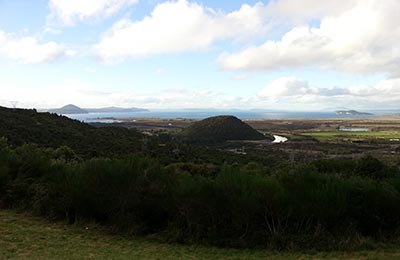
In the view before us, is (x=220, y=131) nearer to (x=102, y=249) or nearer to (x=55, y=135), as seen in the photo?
(x=55, y=135)

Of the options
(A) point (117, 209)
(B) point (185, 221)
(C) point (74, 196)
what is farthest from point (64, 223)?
(B) point (185, 221)

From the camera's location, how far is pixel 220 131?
8662cm

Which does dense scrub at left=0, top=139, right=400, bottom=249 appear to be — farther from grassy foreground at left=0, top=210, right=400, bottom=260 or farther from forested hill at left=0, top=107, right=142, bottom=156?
forested hill at left=0, top=107, right=142, bottom=156

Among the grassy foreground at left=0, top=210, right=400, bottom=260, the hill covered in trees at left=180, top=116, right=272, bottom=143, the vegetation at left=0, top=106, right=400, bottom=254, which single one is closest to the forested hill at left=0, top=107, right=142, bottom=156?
the vegetation at left=0, top=106, right=400, bottom=254

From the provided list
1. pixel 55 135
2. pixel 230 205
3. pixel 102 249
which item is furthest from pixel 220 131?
pixel 102 249

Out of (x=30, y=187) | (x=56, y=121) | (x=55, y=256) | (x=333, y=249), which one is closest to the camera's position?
(x=55, y=256)

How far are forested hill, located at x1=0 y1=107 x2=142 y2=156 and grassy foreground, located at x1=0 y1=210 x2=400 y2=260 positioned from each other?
20933mm

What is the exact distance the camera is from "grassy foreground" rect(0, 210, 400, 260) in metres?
7.41

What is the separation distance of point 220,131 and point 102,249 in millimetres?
79024

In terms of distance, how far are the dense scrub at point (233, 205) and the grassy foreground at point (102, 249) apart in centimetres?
47

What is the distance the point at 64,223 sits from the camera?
33.4 feet

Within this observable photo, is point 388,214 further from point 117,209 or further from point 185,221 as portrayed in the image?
point 117,209

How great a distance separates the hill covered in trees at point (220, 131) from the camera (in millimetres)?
82375

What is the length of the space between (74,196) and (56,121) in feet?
128
